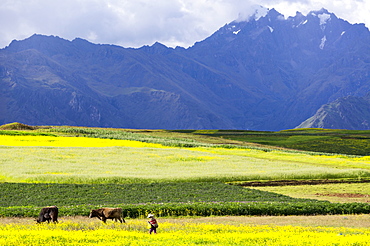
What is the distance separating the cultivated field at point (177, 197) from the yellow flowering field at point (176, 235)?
5cm

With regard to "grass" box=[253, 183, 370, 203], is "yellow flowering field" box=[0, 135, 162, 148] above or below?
above

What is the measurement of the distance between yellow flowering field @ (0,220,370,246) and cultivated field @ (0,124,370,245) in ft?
0.17

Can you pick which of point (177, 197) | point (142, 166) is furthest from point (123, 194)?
A: point (142, 166)

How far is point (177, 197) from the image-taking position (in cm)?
4034

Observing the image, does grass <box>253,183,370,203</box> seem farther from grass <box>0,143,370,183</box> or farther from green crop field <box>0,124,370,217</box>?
grass <box>0,143,370,183</box>

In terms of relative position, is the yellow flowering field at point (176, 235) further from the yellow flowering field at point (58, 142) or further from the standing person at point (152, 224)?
the yellow flowering field at point (58, 142)

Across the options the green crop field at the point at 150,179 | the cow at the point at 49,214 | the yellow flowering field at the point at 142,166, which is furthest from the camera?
the yellow flowering field at the point at 142,166

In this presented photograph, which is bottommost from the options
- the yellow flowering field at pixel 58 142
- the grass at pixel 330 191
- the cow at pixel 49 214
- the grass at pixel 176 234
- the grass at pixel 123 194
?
the grass at pixel 330 191

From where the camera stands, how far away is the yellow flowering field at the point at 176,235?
837 inches

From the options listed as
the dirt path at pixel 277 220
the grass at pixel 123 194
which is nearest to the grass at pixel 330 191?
the grass at pixel 123 194

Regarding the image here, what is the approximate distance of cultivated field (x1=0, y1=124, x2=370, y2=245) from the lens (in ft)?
75.4

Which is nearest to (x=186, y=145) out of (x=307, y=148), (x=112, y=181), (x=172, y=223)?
(x=307, y=148)

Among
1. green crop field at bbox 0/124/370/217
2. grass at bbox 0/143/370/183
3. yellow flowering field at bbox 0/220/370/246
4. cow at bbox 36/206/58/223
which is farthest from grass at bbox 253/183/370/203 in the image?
cow at bbox 36/206/58/223

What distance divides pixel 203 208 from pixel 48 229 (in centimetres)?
1250
